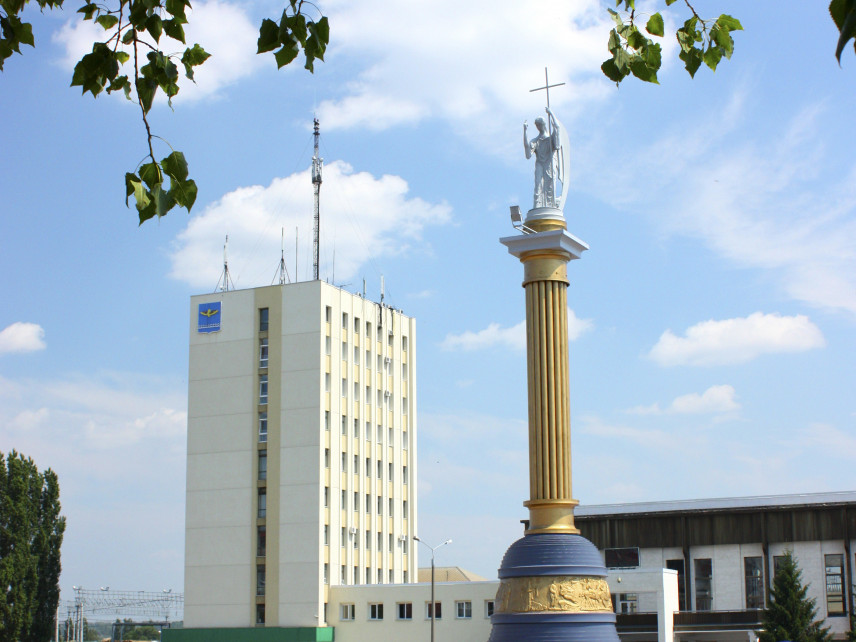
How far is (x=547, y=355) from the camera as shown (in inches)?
1491

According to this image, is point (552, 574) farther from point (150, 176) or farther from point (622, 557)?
point (622, 557)

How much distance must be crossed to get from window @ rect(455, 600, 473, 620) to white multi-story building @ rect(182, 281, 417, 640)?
26.0 ft

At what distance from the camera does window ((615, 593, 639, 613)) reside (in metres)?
58.6

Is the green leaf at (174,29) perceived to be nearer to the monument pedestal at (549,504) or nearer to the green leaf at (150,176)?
the green leaf at (150,176)

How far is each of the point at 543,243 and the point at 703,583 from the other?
3092 centimetres

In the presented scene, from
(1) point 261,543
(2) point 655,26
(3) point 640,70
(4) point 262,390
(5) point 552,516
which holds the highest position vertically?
(4) point 262,390

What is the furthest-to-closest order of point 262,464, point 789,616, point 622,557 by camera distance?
point 262,464 < point 622,557 < point 789,616

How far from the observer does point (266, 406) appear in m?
69.8

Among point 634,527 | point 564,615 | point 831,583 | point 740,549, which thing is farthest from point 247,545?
point 564,615

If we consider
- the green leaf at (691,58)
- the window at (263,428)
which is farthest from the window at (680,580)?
the green leaf at (691,58)

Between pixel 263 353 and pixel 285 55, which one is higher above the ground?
pixel 263 353

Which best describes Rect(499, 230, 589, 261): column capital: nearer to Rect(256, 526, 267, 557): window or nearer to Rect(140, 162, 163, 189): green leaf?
Rect(140, 162, 163, 189): green leaf

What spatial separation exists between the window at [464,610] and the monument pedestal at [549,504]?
26725 millimetres

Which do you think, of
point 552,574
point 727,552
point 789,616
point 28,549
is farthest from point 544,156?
point 28,549
